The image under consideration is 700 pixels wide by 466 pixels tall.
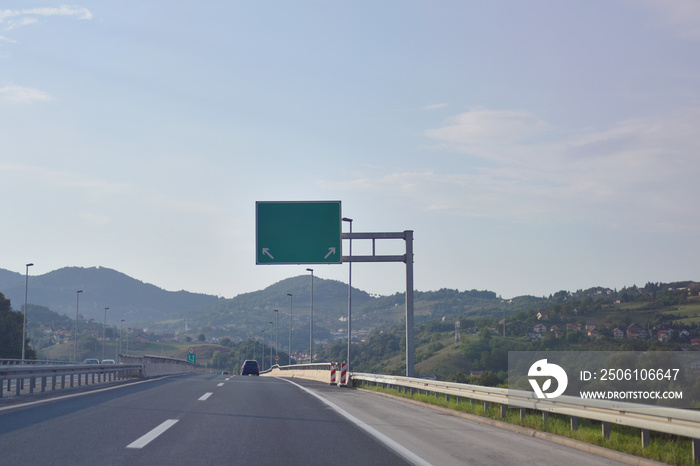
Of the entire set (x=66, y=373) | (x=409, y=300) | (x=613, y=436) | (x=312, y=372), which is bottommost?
(x=312, y=372)

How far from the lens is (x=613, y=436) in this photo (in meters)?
9.83

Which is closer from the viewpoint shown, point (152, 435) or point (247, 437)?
point (152, 435)

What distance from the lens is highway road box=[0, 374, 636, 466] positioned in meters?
7.86

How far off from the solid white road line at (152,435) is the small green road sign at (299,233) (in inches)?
582

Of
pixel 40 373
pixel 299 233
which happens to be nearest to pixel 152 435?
pixel 40 373

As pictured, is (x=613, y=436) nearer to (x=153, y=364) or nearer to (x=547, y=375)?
(x=547, y=375)

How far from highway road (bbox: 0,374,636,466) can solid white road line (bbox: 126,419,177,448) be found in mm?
14

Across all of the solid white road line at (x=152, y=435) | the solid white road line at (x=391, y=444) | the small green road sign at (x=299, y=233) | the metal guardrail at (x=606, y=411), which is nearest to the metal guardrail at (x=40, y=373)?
the solid white road line at (x=152, y=435)

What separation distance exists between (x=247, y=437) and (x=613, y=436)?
5498mm

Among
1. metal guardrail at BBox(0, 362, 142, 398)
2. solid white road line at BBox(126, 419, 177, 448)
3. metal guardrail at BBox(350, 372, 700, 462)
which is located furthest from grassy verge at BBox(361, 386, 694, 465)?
metal guardrail at BBox(0, 362, 142, 398)

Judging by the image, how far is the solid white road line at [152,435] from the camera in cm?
854

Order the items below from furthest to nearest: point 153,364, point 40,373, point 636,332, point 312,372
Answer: point 636,332
point 312,372
point 153,364
point 40,373

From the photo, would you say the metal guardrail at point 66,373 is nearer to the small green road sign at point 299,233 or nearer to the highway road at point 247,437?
the highway road at point 247,437

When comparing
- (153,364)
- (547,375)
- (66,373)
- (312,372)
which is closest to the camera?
(547,375)
